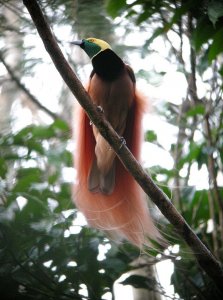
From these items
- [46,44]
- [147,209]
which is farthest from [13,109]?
[46,44]

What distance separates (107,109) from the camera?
2654 mm

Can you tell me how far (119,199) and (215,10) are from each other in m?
1.20

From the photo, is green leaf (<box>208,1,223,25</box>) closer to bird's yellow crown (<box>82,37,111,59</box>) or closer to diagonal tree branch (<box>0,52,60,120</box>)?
bird's yellow crown (<box>82,37,111,59</box>)

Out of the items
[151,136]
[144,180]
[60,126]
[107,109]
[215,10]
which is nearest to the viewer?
[215,10]

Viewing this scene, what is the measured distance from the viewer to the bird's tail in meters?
2.51

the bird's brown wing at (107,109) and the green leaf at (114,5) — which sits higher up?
the green leaf at (114,5)

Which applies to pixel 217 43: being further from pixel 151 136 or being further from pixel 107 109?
pixel 151 136

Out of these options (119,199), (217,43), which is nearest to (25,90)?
(119,199)

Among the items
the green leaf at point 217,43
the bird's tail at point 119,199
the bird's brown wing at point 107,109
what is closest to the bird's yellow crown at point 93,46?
the bird's brown wing at point 107,109

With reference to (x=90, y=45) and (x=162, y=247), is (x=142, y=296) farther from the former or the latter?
(x=90, y=45)

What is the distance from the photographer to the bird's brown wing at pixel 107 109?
2.62 meters

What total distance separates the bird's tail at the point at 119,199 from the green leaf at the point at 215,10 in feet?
2.83

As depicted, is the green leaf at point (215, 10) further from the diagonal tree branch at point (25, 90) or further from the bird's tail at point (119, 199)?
the diagonal tree branch at point (25, 90)

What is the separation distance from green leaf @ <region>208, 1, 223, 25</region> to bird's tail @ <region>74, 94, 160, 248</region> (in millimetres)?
864
